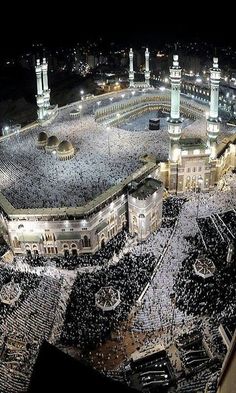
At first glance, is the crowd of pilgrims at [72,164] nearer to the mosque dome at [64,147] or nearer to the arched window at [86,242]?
the mosque dome at [64,147]

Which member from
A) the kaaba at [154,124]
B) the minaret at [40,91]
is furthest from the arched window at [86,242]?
the minaret at [40,91]

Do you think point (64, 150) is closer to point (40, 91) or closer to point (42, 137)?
point (42, 137)

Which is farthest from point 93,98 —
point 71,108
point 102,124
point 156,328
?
point 156,328

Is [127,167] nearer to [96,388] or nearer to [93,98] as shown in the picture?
[93,98]

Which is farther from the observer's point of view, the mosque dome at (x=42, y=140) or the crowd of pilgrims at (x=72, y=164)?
the mosque dome at (x=42, y=140)

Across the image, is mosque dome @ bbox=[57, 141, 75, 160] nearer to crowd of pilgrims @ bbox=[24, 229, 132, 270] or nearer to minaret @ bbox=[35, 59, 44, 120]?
crowd of pilgrims @ bbox=[24, 229, 132, 270]

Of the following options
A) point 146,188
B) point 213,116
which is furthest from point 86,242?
point 213,116
